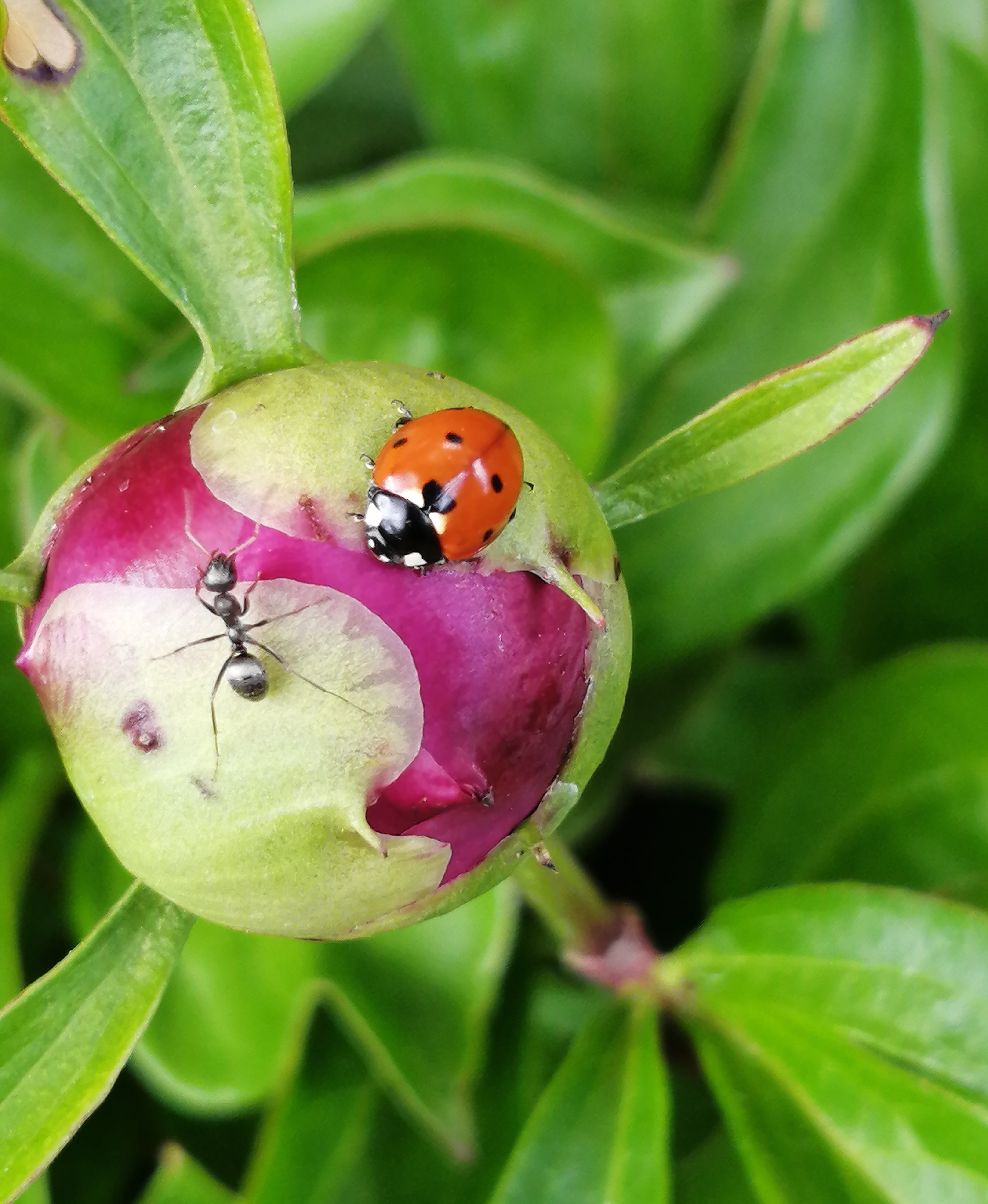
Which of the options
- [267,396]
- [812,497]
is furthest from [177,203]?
[812,497]

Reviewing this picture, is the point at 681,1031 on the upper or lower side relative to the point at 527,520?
lower

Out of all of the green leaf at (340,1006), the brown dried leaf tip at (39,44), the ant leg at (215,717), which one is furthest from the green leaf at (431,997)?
the brown dried leaf tip at (39,44)

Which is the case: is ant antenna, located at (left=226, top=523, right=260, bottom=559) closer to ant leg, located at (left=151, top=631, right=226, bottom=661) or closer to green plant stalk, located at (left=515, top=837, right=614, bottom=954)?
ant leg, located at (left=151, top=631, right=226, bottom=661)

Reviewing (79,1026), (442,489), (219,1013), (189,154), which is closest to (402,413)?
(442,489)

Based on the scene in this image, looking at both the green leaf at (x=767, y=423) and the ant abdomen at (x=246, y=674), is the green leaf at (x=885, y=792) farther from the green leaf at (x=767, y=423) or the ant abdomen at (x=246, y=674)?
the ant abdomen at (x=246, y=674)

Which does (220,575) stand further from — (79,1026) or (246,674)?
(79,1026)

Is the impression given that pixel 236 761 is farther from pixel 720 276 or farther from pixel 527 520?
pixel 720 276
